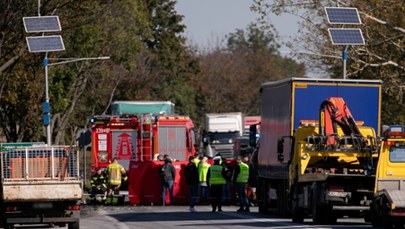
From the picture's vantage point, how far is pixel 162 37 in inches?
4038

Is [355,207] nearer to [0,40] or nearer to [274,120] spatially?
[274,120]

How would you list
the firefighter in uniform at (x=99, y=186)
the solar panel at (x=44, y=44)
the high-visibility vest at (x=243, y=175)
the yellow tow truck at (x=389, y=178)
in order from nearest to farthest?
the yellow tow truck at (x=389, y=178) → the high-visibility vest at (x=243, y=175) → the firefighter in uniform at (x=99, y=186) → the solar panel at (x=44, y=44)

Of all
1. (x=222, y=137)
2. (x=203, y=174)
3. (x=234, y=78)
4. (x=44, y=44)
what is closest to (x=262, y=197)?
(x=203, y=174)

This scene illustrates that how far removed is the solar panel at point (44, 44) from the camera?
167 ft

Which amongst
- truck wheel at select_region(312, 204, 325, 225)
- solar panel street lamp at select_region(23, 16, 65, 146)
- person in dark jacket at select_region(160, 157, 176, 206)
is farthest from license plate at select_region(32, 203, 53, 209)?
solar panel street lamp at select_region(23, 16, 65, 146)

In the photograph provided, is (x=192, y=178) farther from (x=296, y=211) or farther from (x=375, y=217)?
(x=375, y=217)

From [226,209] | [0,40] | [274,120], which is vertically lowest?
[226,209]

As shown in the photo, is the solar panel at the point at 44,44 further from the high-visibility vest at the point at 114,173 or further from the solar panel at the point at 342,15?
the solar panel at the point at 342,15

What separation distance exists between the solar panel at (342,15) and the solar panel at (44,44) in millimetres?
12768

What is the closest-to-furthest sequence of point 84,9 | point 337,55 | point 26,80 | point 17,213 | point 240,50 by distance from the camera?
1. point 17,213
2. point 337,55
3. point 84,9
4. point 26,80
5. point 240,50

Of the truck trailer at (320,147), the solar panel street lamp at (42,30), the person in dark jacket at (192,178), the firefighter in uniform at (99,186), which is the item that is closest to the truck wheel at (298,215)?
the truck trailer at (320,147)

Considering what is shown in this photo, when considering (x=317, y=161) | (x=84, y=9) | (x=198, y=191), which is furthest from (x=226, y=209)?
(x=84, y=9)

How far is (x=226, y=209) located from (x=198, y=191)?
111 cm

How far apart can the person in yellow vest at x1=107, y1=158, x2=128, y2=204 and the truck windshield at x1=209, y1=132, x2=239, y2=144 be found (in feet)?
94.6
